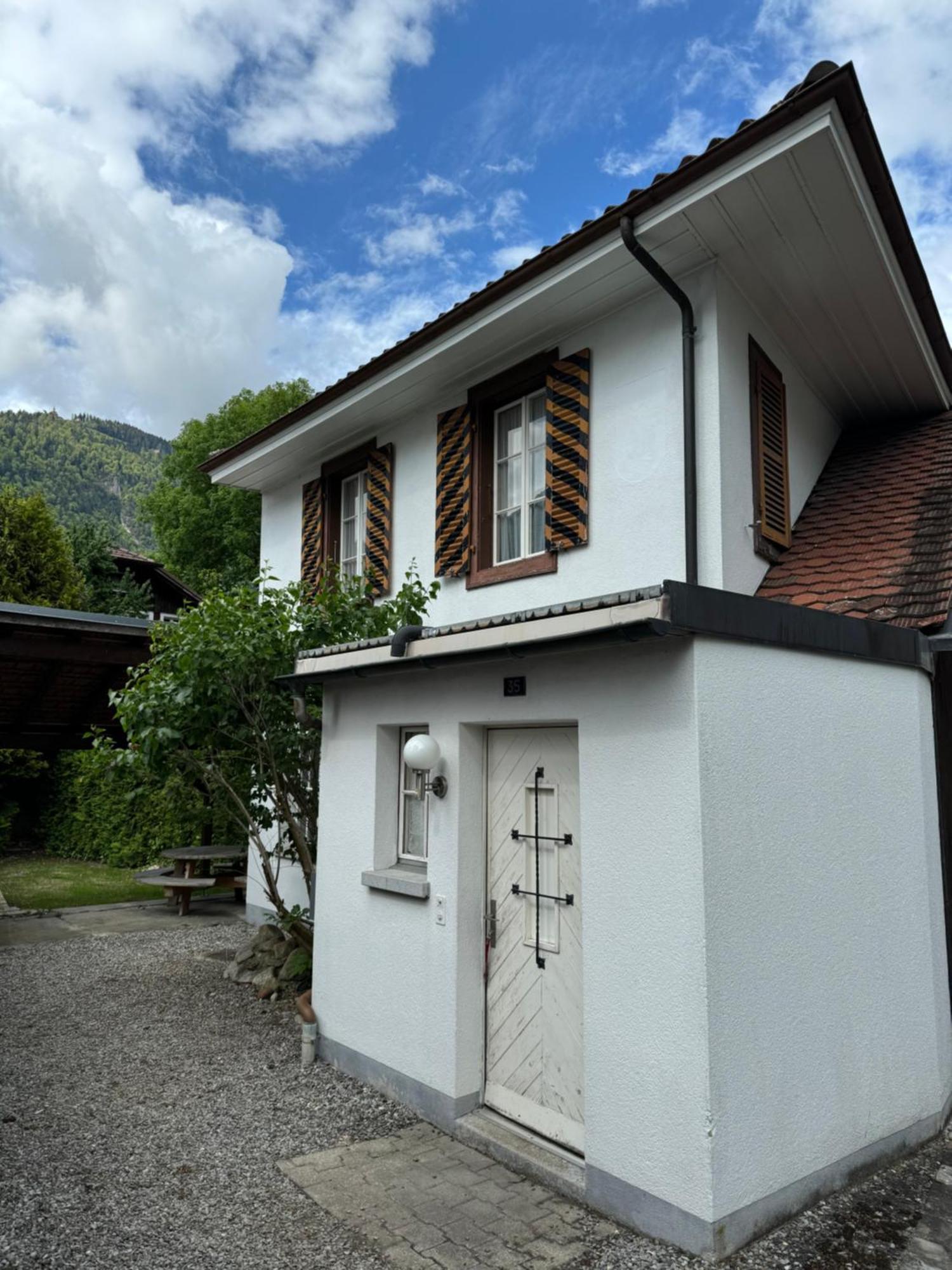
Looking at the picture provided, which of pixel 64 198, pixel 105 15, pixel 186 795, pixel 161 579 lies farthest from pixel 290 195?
pixel 64 198

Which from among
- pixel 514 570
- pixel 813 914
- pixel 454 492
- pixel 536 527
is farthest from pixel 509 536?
pixel 813 914

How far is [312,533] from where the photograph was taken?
9.95 meters

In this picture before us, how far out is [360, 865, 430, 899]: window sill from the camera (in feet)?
16.8

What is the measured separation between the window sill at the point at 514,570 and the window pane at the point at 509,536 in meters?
0.10

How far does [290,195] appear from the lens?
18.4 metres

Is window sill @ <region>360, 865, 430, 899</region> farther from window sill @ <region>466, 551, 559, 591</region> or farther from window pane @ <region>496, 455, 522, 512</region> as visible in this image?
window pane @ <region>496, 455, 522, 512</region>

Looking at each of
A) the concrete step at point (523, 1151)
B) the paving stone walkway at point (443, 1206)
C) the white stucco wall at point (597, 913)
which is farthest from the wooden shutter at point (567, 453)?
the paving stone walkway at point (443, 1206)

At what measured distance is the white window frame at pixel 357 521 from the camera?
925 centimetres

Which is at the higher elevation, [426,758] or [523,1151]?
[426,758]

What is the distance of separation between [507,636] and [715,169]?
10.6 feet

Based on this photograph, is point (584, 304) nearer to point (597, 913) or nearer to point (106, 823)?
point (597, 913)

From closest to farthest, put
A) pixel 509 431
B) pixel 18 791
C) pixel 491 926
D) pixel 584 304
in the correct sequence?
pixel 491 926 → pixel 584 304 → pixel 509 431 → pixel 18 791

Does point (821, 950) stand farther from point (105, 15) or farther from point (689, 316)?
point (105, 15)

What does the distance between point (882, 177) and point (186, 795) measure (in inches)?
432
